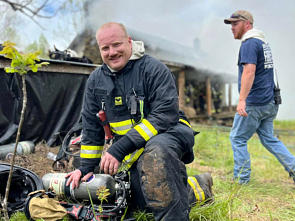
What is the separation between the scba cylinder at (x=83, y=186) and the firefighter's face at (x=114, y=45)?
0.83 metres

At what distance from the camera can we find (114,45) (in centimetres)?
185

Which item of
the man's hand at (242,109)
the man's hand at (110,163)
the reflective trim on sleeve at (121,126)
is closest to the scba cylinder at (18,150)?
the reflective trim on sleeve at (121,126)

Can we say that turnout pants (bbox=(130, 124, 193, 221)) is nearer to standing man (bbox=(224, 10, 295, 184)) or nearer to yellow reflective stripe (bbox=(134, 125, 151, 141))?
yellow reflective stripe (bbox=(134, 125, 151, 141))

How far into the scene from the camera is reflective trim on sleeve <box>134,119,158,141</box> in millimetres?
1651

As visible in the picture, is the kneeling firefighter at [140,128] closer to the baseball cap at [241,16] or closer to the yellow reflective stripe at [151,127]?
the yellow reflective stripe at [151,127]

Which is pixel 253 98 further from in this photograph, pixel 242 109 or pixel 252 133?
pixel 252 133

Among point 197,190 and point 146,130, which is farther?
point 197,190

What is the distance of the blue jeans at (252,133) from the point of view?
2971 millimetres

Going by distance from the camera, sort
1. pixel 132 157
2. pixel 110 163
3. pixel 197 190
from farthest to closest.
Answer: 1. pixel 197 190
2. pixel 132 157
3. pixel 110 163

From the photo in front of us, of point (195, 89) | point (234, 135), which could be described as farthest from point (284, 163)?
point (195, 89)

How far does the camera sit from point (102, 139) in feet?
6.77

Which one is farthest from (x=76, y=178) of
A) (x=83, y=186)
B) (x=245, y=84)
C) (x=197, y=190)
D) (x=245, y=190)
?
(x=245, y=84)

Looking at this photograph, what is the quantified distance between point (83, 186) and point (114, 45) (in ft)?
3.50

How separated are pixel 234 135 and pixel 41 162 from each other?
97.9 inches
